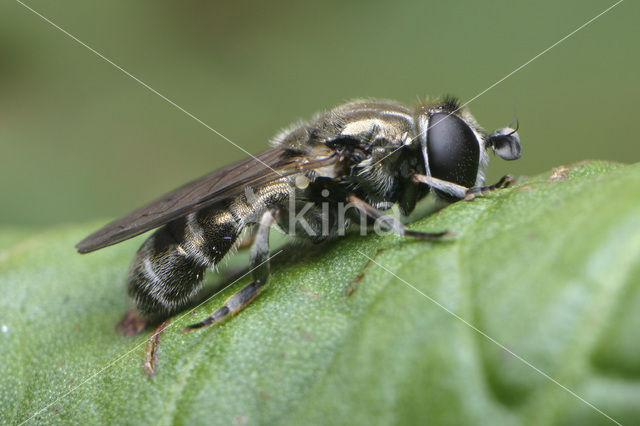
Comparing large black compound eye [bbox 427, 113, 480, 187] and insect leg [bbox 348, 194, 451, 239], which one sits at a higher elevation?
large black compound eye [bbox 427, 113, 480, 187]

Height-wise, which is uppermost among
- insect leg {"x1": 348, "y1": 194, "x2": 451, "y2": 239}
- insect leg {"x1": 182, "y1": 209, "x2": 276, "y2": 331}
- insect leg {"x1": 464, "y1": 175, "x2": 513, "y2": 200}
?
insect leg {"x1": 464, "y1": 175, "x2": 513, "y2": 200}

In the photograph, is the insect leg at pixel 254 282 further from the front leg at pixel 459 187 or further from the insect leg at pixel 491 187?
the insect leg at pixel 491 187

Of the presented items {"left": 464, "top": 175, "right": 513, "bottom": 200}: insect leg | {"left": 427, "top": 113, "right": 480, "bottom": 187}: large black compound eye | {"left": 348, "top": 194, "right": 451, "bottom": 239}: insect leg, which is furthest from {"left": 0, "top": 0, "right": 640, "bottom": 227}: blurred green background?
{"left": 348, "top": 194, "right": 451, "bottom": 239}: insect leg

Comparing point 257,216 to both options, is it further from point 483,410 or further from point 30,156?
point 30,156

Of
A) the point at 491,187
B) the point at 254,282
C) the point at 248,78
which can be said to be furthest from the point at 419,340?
the point at 248,78

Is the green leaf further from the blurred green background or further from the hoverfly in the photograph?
the blurred green background

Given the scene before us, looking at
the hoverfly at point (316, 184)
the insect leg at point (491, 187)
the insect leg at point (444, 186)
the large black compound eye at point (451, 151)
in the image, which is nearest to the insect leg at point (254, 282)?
the hoverfly at point (316, 184)

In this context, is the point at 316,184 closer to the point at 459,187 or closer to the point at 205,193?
the point at 205,193

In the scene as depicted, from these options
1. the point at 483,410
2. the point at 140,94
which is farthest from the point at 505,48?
the point at 483,410
